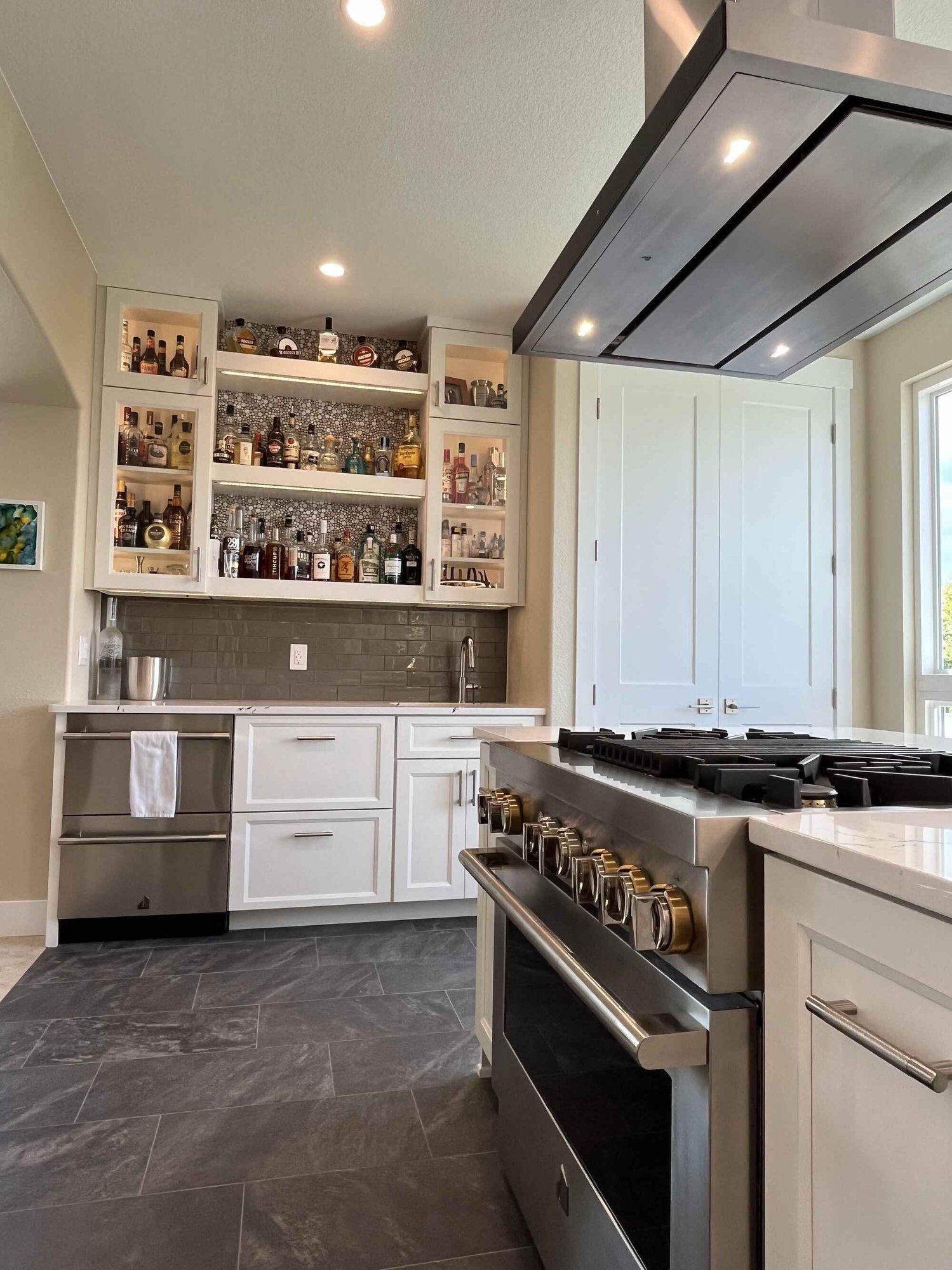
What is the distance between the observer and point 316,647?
Result: 12.6ft

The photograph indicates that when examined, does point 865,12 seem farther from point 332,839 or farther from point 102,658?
point 102,658

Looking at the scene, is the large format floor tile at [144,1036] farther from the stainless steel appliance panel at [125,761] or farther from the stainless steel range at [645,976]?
the stainless steel range at [645,976]

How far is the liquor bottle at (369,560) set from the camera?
3764 mm

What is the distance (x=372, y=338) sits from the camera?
3943 millimetres

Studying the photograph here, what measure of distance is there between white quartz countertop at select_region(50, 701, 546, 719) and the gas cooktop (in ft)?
6.01

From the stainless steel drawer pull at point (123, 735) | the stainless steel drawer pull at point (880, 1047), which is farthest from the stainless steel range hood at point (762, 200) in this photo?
the stainless steel drawer pull at point (123, 735)

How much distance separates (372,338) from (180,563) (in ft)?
4.73

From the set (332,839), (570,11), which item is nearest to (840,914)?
(570,11)

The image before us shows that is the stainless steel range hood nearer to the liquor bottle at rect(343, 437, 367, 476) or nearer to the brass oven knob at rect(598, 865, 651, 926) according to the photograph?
the brass oven knob at rect(598, 865, 651, 926)

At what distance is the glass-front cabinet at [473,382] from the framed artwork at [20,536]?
1.73m

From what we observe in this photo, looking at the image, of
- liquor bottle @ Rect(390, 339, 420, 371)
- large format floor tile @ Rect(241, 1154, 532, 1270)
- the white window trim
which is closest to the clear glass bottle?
liquor bottle @ Rect(390, 339, 420, 371)

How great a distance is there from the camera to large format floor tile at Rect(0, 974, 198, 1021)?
94.7 inches

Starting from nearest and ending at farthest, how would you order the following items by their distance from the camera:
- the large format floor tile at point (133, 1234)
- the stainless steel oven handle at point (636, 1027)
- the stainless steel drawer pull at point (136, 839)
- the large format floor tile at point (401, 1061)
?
the stainless steel oven handle at point (636, 1027), the large format floor tile at point (133, 1234), the large format floor tile at point (401, 1061), the stainless steel drawer pull at point (136, 839)

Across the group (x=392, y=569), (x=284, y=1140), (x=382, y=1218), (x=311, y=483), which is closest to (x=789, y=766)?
(x=382, y=1218)
